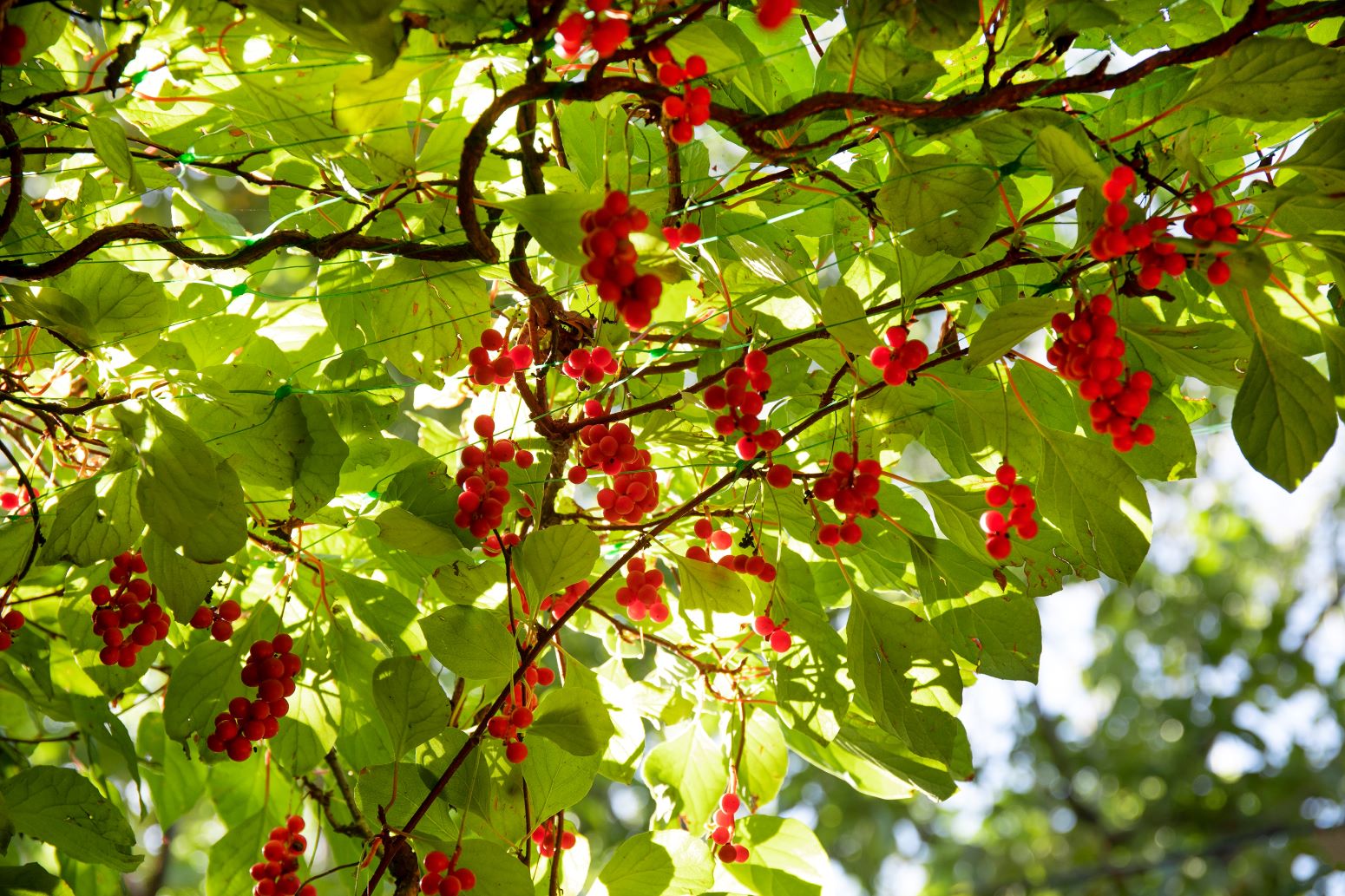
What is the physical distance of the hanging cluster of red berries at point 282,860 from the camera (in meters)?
1.10

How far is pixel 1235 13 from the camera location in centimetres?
87

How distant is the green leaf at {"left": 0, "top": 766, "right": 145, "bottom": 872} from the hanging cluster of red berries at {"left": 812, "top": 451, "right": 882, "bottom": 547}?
0.78 m

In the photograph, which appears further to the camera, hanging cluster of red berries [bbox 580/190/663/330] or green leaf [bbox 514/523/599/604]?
green leaf [bbox 514/523/599/604]

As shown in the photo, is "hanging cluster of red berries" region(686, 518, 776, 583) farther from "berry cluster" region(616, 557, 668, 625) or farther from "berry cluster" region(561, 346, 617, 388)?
"berry cluster" region(561, 346, 617, 388)

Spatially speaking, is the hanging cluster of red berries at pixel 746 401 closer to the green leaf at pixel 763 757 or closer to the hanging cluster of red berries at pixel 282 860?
the green leaf at pixel 763 757

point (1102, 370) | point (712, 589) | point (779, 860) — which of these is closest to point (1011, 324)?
point (1102, 370)

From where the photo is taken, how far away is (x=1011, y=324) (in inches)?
30.9

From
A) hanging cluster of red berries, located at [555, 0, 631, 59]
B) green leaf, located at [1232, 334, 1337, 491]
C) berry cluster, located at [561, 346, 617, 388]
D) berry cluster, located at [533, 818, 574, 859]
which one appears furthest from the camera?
berry cluster, located at [533, 818, 574, 859]

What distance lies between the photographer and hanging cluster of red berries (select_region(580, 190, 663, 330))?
0.67 metres

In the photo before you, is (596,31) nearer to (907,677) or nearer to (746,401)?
(746,401)

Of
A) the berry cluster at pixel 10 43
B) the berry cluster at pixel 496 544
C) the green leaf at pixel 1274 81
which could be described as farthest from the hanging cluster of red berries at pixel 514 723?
the green leaf at pixel 1274 81

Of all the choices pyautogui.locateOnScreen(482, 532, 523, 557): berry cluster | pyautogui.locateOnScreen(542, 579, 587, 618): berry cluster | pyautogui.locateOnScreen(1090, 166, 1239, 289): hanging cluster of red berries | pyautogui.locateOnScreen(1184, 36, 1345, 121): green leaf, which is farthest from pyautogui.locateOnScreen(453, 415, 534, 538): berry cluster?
pyautogui.locateOnScreen(1184, 36, 1345, 121): green leaf

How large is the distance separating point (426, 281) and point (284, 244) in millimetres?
156

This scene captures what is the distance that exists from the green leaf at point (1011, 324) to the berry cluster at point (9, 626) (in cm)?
97
